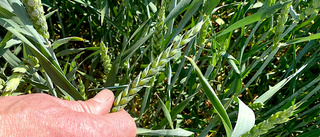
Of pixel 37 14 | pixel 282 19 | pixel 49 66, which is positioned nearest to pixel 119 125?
pixel 49 66

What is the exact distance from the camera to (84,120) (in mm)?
671

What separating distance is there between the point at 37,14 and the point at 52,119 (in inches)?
9.7

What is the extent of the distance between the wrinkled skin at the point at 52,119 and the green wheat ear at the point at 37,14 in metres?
0.18

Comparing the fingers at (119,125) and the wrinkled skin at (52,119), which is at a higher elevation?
the wrinkled skin at (52,119)

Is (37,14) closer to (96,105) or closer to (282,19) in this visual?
(96,105)

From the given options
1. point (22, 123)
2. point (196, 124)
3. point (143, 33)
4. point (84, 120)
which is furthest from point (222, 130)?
point (22, 123)

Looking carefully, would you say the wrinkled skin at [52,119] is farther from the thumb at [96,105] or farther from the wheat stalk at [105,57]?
the wheat stalk at [105,57]

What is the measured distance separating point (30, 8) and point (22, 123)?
0.87ft

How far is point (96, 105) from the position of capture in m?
0.75

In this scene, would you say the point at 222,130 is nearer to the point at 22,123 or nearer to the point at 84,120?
the point at 84,120

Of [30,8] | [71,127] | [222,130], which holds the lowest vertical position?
[222,130]

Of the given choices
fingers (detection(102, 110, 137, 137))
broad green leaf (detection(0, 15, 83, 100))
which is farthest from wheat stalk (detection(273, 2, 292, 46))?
broad green leaf (detection(0, 15, 83, 100))

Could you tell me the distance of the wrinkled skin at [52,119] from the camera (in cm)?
64

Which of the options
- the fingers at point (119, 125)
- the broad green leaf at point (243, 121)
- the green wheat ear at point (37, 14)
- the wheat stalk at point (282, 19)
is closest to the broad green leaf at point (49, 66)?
the green wheat ear at point (37, 14)
